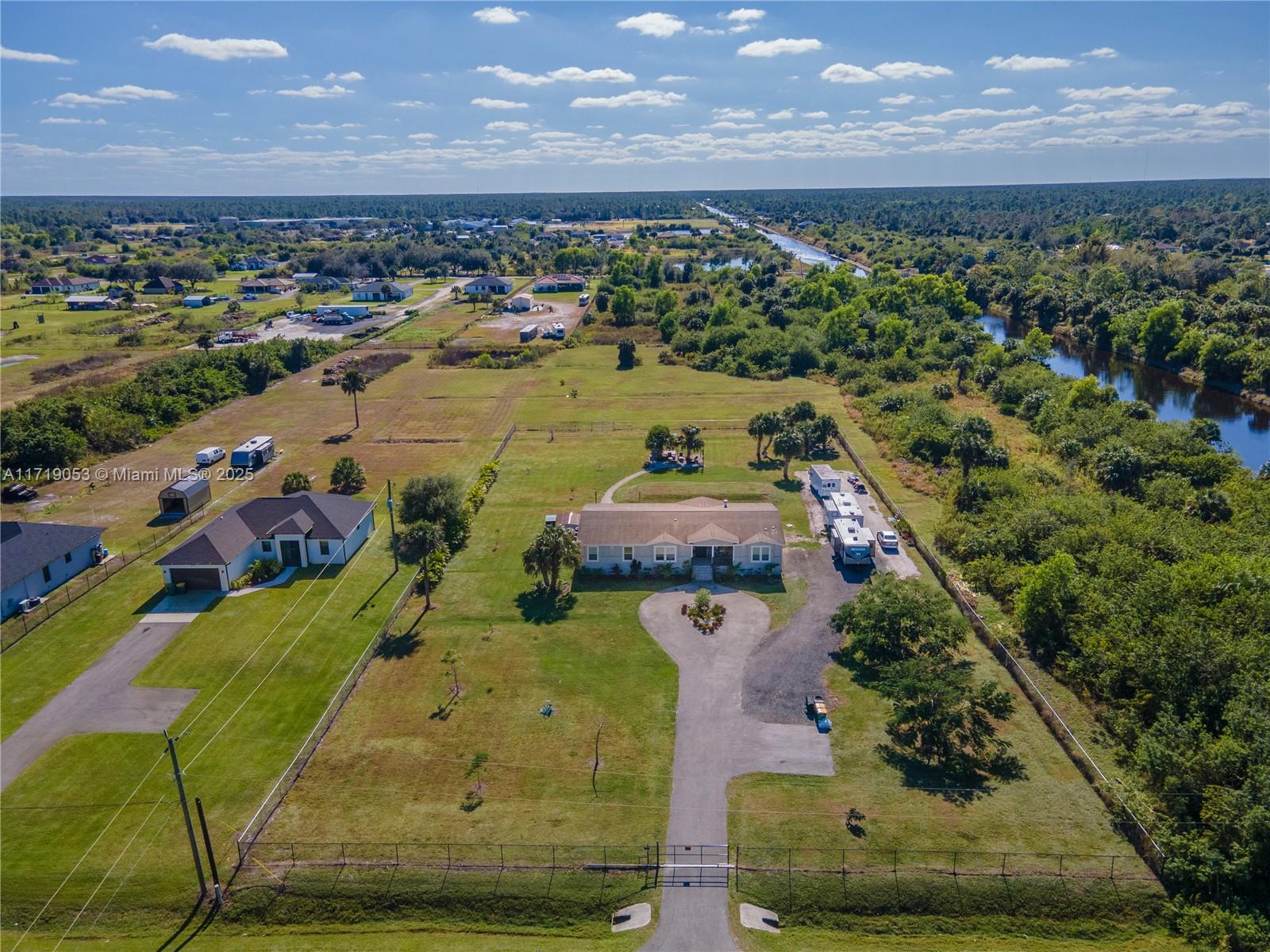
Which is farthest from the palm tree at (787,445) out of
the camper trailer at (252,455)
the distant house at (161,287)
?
the distant house at (161,287)

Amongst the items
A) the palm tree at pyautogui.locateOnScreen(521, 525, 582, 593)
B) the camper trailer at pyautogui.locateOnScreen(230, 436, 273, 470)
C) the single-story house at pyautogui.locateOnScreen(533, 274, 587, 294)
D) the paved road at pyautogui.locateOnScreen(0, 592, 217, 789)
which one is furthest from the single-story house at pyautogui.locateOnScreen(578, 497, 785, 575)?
the single-story house at pyautogui.locateOnScreen(533, 274, 587, 294)

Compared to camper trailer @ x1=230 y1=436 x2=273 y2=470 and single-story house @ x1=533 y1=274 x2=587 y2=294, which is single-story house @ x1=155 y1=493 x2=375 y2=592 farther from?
single-story house @ x1=533 y1=274 x2=587 y2=294

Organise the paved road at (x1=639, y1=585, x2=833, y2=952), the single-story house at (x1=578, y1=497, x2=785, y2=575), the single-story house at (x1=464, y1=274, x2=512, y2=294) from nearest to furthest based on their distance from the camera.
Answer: the paved road at (x1=639, y1=585, x2=833, y2=952)
the single-story house at (x1=578, y1=497, x2=785, y2=575)
the single-story house at (x1=464, y1=274, x2=512, y2=294)

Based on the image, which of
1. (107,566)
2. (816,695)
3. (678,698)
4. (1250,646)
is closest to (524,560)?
(678,698)

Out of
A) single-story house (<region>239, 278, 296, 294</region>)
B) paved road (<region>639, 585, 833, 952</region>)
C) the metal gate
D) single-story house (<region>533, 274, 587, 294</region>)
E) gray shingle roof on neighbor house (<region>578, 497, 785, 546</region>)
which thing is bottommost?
the metal gate

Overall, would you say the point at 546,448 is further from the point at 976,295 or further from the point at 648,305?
the point at 976,295

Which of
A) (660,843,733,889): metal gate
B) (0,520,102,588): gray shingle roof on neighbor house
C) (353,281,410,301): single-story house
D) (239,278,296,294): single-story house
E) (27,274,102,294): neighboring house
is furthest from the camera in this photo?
(239,278,296,294): single-story house

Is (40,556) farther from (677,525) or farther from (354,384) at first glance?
(677,525)
